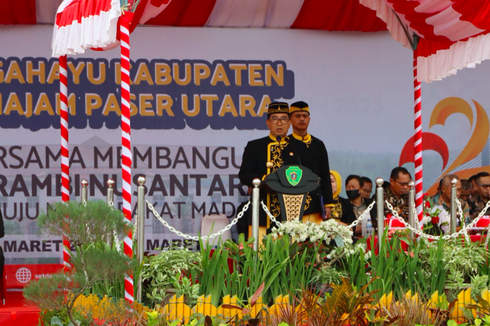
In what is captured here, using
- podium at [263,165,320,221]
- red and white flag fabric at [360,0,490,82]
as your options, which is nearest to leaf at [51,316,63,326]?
podium at [263,165,320,221]

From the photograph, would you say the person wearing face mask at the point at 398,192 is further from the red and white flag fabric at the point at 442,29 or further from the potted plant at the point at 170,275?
the potted plant at the point at 170,275

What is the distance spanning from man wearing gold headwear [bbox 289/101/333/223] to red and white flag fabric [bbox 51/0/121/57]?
8.18 ft

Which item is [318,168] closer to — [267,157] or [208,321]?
[267,157]

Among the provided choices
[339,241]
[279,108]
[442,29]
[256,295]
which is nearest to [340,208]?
[279,108]

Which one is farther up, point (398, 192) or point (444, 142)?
point (444, 142)

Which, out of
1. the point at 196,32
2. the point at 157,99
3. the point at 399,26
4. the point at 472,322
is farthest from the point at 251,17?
the point at 472,322

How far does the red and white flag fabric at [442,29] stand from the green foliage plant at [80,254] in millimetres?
3376

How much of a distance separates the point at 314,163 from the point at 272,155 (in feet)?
1.46

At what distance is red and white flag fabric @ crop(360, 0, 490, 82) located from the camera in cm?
626

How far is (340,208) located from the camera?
786cm

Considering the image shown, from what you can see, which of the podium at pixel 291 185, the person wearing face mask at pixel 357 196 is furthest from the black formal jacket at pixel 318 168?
the person wearing face mask at pixel 357 196

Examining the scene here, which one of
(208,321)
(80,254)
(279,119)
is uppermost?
(279,119)

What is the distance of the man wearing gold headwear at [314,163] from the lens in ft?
23.2

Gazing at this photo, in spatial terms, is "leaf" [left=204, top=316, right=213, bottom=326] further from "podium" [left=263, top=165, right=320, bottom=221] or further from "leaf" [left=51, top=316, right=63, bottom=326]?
"podium" [left=263, top=165, right=320, bottom=221]
